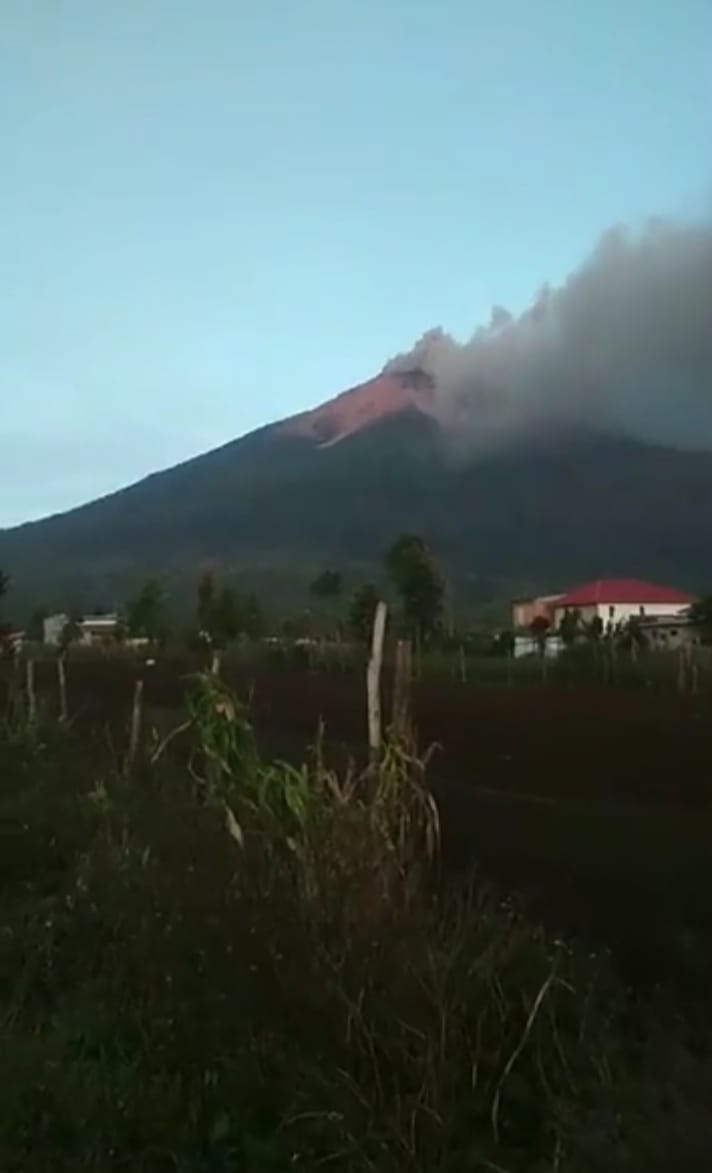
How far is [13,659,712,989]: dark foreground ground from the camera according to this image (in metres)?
5.17

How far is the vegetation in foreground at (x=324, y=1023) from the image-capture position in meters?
3.96

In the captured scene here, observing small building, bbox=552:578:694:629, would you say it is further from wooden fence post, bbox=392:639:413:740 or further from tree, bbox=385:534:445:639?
wooden fence post, bbox=392:639:413:740

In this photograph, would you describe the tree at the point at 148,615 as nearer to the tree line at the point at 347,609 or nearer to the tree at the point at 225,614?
the tree line at the point at 347,609

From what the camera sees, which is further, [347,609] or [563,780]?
[347,609]

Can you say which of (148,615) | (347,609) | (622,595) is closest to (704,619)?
(347,609)

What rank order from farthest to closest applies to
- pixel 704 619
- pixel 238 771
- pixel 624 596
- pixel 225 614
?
pixel 624 596, pixel 704 619, pixel 225 614, pixel 238 771

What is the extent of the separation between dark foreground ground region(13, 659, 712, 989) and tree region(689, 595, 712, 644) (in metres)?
17.9

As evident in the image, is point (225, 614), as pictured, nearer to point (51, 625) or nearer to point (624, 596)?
point (51, 625)

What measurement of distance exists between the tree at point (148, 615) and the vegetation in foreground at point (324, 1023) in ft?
101

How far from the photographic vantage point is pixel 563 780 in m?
9.44

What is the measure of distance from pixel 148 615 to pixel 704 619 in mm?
13987

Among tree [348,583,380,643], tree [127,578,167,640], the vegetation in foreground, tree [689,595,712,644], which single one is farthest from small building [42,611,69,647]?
the vegetation in foreground

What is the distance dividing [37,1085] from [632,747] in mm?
6836

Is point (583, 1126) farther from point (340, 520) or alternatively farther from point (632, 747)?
point (340, 520)
